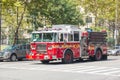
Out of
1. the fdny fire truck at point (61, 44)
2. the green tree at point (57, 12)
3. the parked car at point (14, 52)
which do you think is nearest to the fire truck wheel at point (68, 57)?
the fdny fire truck at point (61, 44)

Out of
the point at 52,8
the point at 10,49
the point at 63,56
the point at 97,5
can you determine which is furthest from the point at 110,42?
the point at 63,56

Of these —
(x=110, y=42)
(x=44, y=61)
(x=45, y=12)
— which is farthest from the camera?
(x=110, y=42)

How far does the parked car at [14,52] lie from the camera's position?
35438 mm

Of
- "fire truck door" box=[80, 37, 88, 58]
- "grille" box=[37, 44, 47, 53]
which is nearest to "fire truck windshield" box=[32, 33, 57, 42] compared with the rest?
"grille" box=[37, 44, 47, 53]

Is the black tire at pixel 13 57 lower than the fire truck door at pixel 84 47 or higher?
lower

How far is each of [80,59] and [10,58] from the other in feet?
20.4

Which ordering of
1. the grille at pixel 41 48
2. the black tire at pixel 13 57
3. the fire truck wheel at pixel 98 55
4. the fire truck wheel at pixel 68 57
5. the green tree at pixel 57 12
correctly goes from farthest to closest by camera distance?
the green tree at pixel 57 12 < the black tire at pixel 13 57 < the fire truck wheel at pixel 98 55 < the fire truck wheel at pixel 68 57 < the grille at pixel 41 48

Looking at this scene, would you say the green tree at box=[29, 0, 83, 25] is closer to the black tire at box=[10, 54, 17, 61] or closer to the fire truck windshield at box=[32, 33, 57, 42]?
the black tire at box=[10, 54, 17, 61]

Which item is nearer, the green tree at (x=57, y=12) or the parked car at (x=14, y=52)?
the parked car at (x=14, y=52)

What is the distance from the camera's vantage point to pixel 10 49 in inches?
1403

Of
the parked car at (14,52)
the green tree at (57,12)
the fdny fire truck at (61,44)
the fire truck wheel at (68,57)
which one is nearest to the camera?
the fdny fire truck at (61,44)

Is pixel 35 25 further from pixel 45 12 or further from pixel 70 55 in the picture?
pixel 70 55

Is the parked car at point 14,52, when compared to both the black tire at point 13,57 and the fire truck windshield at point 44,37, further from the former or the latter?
the fire truck windshield at point 44,37

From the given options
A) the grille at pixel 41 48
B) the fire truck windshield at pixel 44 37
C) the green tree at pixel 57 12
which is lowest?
the grille at pixel 41 48
